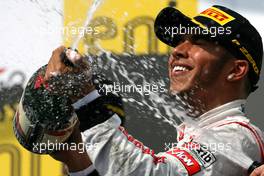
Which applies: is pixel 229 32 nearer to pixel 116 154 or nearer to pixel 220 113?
pixel 220 113

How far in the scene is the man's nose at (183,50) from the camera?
1.62 metres

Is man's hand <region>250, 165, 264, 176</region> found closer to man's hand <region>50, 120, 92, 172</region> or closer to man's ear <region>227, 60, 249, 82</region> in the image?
man's ear <region>227, 60, 249, 82</region>

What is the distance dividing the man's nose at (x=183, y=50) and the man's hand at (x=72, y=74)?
35cm

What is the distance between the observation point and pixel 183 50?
1.63 m

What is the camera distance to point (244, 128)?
151cm

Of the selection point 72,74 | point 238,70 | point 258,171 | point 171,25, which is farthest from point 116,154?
point 171,25

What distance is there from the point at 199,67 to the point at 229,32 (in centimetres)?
11

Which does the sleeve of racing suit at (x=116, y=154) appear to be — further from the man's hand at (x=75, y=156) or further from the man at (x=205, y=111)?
the man's hand at (x=75, y=156)

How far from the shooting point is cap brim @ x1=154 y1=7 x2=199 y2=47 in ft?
5.56

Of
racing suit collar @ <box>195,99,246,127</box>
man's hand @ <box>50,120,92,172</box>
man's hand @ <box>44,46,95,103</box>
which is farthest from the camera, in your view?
man's hand @ <box>50,120,92,172</box>

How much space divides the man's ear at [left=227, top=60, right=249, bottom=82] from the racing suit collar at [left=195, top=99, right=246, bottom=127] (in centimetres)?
6

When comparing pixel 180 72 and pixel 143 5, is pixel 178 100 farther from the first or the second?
pixel 143 5

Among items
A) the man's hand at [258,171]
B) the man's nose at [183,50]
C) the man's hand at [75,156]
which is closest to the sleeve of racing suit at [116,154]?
the man's hand at [258,171]

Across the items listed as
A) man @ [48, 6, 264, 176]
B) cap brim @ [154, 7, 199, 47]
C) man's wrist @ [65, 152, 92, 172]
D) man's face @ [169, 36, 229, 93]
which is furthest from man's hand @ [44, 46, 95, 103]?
man's wrist @ [65, 152, 92, 172]
